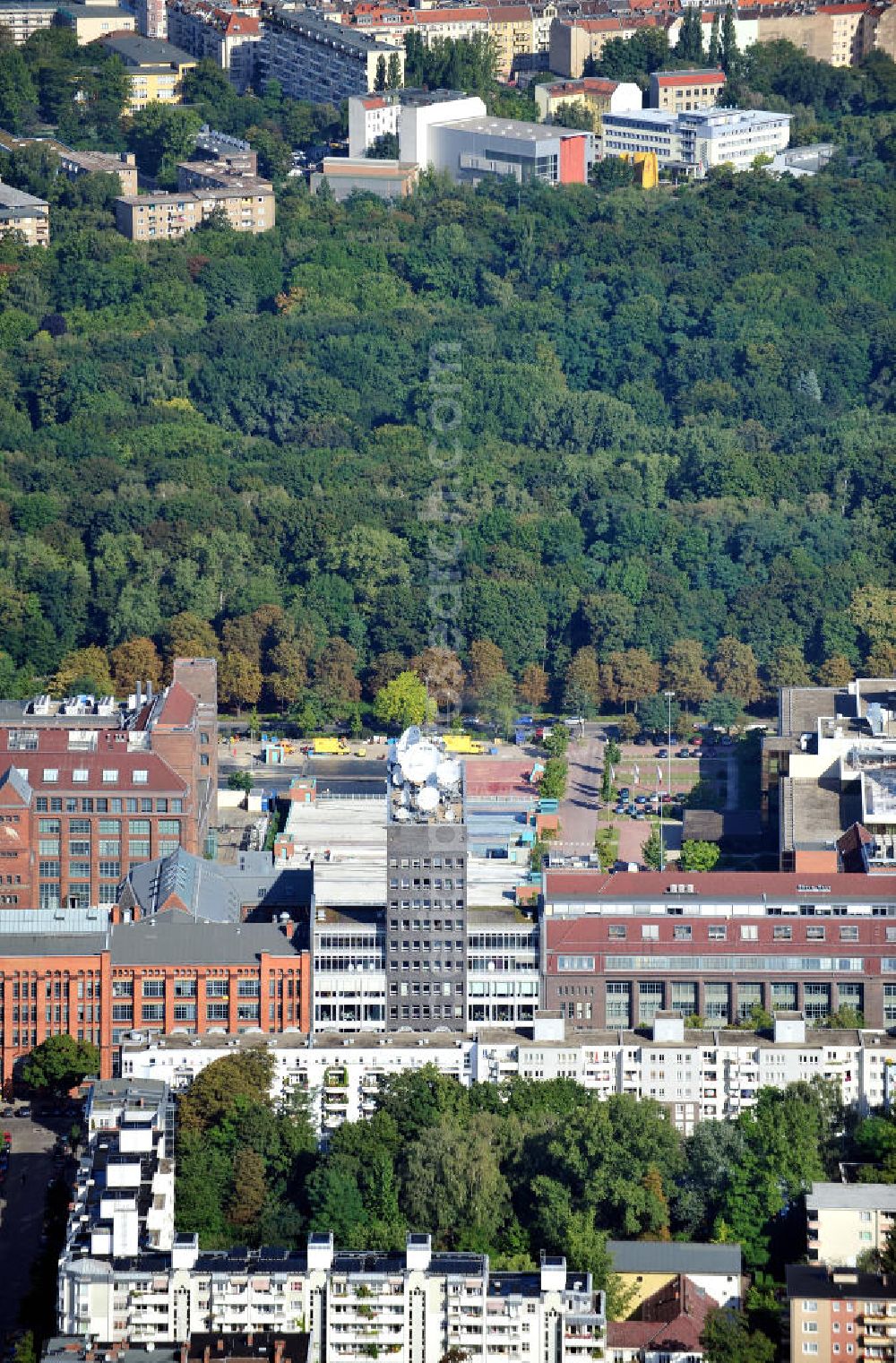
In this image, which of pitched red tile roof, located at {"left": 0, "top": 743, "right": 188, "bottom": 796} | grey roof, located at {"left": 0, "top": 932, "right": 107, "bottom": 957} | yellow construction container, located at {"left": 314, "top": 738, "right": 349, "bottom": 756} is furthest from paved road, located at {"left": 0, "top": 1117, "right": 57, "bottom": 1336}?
yellow construction container, located at {"left": 314, "top": 738, "right": 349, "bottom": 756}

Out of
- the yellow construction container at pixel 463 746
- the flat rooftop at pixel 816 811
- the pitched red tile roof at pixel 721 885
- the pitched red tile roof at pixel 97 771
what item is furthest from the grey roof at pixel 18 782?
the yellow construction container at pixel 463 746

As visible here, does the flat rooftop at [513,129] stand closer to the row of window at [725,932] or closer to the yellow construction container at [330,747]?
the yellow construction container at [330,747]

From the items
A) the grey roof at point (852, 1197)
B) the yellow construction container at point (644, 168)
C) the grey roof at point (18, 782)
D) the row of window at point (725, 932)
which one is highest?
the yellow construction container at point (644, 168)

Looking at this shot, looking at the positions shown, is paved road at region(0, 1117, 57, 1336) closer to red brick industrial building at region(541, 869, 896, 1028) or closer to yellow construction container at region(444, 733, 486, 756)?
red brick industrial building at region(541, 869, 896, 1028)

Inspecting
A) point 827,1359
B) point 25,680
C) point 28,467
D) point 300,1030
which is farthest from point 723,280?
point 827,1359

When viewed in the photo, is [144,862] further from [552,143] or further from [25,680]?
[552,143]

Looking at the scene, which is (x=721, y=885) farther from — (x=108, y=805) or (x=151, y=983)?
(x=108, y=805)
